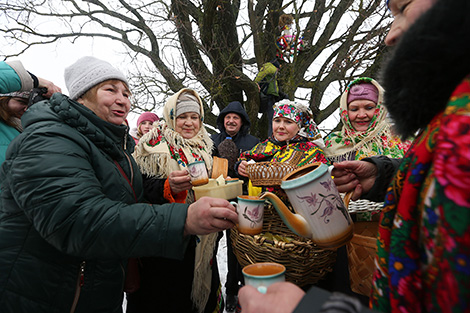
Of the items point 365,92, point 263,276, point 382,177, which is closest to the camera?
point 263,276

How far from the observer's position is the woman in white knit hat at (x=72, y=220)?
79cm

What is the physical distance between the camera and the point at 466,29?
1.20 feet

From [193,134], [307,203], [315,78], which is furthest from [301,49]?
[307,203]

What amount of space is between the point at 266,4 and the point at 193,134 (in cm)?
493

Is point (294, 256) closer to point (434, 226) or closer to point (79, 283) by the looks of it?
point (434, 226)

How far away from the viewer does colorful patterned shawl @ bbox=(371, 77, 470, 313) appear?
329mm

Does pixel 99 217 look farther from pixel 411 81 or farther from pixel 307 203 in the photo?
pixel 411 81

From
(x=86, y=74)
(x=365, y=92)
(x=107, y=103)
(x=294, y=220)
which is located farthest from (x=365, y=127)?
(x=86, y=74)

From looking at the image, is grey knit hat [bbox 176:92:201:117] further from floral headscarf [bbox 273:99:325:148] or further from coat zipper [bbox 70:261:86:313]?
coat zipper [bbox 70:261:86:313]

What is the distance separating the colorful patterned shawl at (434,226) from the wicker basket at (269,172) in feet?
3.10

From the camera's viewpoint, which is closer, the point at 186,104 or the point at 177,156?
the point at 177,156

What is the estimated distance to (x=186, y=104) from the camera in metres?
2.30

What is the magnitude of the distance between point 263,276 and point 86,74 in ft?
4.41

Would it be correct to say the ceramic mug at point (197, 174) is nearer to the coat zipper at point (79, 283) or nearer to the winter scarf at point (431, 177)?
the coat zipper at point (79, 283)
